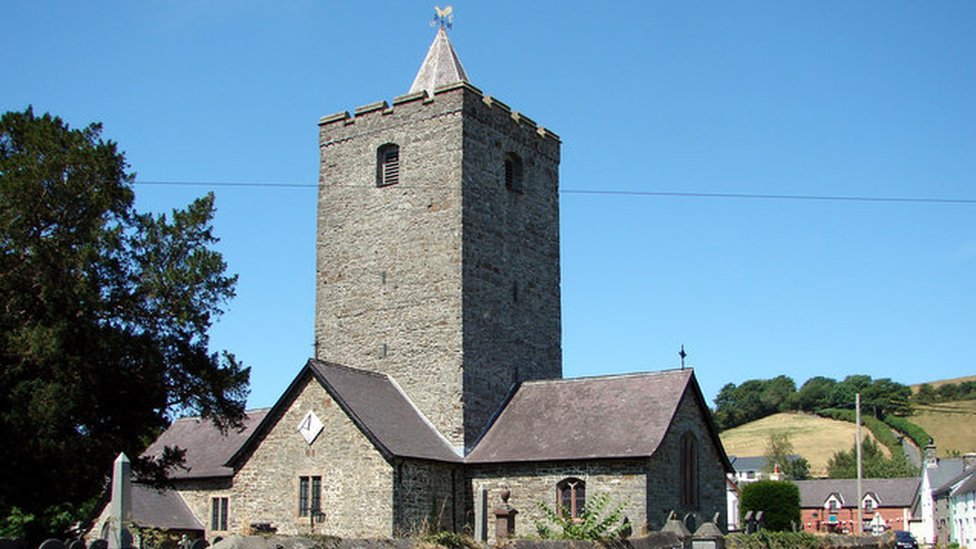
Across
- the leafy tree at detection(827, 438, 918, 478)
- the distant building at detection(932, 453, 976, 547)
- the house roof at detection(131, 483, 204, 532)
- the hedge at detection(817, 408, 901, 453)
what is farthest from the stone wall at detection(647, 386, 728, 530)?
the hedge at detection(817, 408, 901, 453)

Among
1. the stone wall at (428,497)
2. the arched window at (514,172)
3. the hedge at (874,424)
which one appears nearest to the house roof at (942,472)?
the hedge at (874,424)

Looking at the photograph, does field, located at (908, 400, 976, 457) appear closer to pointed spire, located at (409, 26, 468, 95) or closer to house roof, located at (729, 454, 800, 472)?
house roof, located at (729, 454, 800, 472)

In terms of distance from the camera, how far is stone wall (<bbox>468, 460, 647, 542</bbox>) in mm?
28172

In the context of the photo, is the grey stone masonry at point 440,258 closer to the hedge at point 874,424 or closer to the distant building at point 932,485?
the distant building at point 932,485

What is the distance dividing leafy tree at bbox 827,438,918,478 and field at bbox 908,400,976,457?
8.66 meters

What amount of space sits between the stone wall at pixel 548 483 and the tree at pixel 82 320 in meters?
7.80

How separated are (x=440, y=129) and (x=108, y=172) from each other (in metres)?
11.1

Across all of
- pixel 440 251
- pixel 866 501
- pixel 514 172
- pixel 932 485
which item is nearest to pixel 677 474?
pixel 440 251

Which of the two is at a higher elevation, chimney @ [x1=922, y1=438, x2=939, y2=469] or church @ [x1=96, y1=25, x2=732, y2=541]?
church @ [x1=96, y1=25, x2=732, y2=541]

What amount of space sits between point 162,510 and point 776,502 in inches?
949

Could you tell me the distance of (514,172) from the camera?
35.7m

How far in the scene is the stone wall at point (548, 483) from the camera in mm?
28172

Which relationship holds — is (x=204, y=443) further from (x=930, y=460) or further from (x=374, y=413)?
(x=930, y=460)

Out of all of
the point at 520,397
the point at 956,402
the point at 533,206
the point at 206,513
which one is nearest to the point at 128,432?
the point at 206,513
